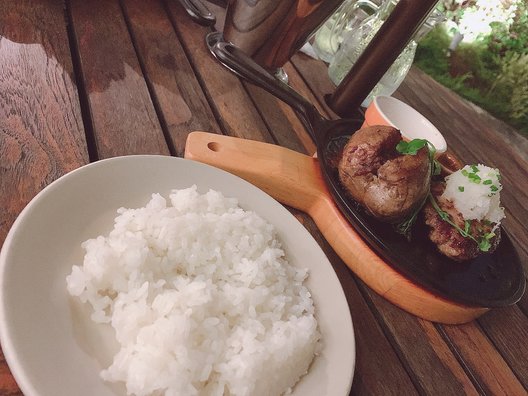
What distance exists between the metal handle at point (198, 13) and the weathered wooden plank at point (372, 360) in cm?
127

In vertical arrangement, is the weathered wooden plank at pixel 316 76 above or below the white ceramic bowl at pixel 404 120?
below

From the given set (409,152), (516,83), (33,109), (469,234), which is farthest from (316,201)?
(516,83)

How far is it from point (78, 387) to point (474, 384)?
924mm

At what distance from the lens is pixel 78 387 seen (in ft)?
2.21

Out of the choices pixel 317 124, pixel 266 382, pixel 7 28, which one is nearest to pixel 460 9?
pixel 317 124

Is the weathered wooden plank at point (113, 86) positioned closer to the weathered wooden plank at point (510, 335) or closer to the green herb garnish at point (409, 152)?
the green herb garnish at point (409, 152)

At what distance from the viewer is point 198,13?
185cm

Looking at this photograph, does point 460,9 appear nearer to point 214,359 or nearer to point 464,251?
point 464,251

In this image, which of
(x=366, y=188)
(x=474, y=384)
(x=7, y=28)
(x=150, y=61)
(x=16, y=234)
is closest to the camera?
(x=16, y=234)

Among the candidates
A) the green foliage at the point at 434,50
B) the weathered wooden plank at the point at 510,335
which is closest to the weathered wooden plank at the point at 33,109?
the weathered wooden plank at the point at 510,335

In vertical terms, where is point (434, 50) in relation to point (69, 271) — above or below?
below

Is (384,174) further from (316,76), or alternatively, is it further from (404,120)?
(316,76)

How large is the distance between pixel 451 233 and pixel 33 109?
1.18 metres

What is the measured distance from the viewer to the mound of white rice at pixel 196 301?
746 millimetres
